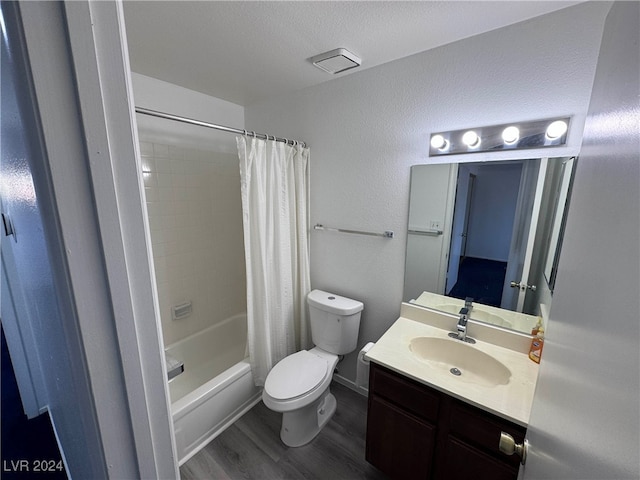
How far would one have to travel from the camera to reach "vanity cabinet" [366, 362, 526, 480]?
1.03 m

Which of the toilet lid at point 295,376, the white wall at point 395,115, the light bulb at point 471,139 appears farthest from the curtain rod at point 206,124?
the toilet lid at point 295,376

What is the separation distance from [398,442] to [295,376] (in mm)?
667

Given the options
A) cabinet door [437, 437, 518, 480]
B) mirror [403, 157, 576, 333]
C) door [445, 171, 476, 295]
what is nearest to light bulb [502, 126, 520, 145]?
mirror [403, 157, 576, 333]

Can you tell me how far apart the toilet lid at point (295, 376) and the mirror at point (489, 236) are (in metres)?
0.77

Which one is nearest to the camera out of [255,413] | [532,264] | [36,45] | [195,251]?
[36,45]

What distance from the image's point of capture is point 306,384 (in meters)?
1.59

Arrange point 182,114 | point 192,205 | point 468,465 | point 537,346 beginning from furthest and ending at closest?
1. point 192,205
2. point 182,114
3. point 537,346
4. point 468,465

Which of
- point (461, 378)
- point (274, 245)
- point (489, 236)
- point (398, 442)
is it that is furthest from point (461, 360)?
point (274, 245)

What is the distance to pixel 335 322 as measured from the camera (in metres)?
1.87

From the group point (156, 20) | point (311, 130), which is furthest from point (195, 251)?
point (156, 20)

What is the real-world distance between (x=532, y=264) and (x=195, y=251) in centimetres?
237

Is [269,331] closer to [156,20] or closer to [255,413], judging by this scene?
[255,413]
